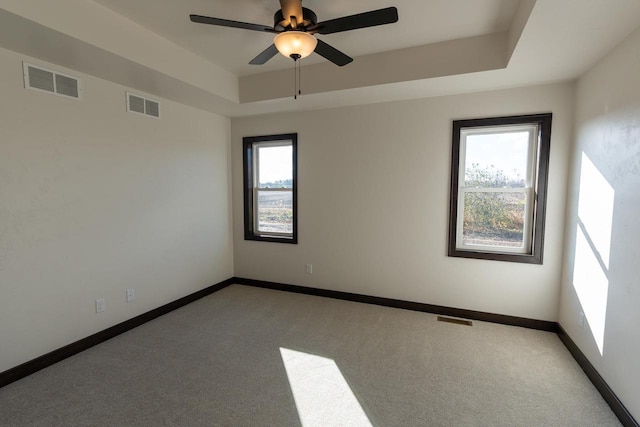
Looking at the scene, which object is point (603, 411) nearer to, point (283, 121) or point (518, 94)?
point (518, 94)

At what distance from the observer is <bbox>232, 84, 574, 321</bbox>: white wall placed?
121 inches

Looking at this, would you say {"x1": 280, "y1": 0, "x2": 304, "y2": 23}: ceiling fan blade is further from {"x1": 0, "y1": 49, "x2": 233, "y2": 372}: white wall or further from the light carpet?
the light carpet

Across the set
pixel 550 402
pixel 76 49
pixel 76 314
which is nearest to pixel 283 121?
pixel 76 49

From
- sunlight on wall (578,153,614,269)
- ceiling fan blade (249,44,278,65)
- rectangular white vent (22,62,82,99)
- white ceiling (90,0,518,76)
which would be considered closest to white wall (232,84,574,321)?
sunlight on wall (578,153,614,269)

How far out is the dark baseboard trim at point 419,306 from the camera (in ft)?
10.3

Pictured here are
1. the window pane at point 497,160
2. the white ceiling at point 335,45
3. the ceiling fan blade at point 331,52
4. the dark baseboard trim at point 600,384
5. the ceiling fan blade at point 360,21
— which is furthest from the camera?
the window pane at point 497,160

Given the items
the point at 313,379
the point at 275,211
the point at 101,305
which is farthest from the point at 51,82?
the point at 313,379

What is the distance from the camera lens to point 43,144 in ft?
7.89

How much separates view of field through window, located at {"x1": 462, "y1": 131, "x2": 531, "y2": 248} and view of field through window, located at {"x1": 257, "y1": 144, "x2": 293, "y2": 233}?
7.50 ft

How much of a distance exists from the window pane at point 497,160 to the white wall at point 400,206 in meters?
0.24

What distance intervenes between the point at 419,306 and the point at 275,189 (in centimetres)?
247

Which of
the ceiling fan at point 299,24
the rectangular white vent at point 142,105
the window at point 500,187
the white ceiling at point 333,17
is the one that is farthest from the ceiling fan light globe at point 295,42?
the window at point 500,187

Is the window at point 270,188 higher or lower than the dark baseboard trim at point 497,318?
higher

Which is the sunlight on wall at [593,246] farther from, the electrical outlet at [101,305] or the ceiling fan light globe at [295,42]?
the electrical outlet at [101,305]
